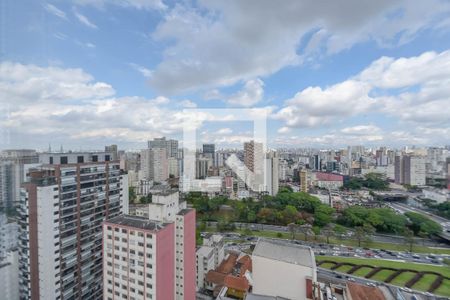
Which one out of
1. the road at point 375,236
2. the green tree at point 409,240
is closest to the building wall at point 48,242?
the road at point 375,236

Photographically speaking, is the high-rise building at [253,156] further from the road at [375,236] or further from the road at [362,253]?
the road at [362,253]

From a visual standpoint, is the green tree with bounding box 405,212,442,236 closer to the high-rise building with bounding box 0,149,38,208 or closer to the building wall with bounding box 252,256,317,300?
the building wall with bounding box 252,256,317,300

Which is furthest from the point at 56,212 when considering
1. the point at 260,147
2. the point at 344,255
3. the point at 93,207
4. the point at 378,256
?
the point at 378,256

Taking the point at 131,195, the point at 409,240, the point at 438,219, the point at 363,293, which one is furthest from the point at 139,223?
the point at 438,219

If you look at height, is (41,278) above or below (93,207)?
below

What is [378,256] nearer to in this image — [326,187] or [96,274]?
[96,274]

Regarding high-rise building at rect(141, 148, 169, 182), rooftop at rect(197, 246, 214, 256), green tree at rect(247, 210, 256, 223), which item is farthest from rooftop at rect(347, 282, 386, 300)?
high-rise building at rect(141, 148, 169, 182)
